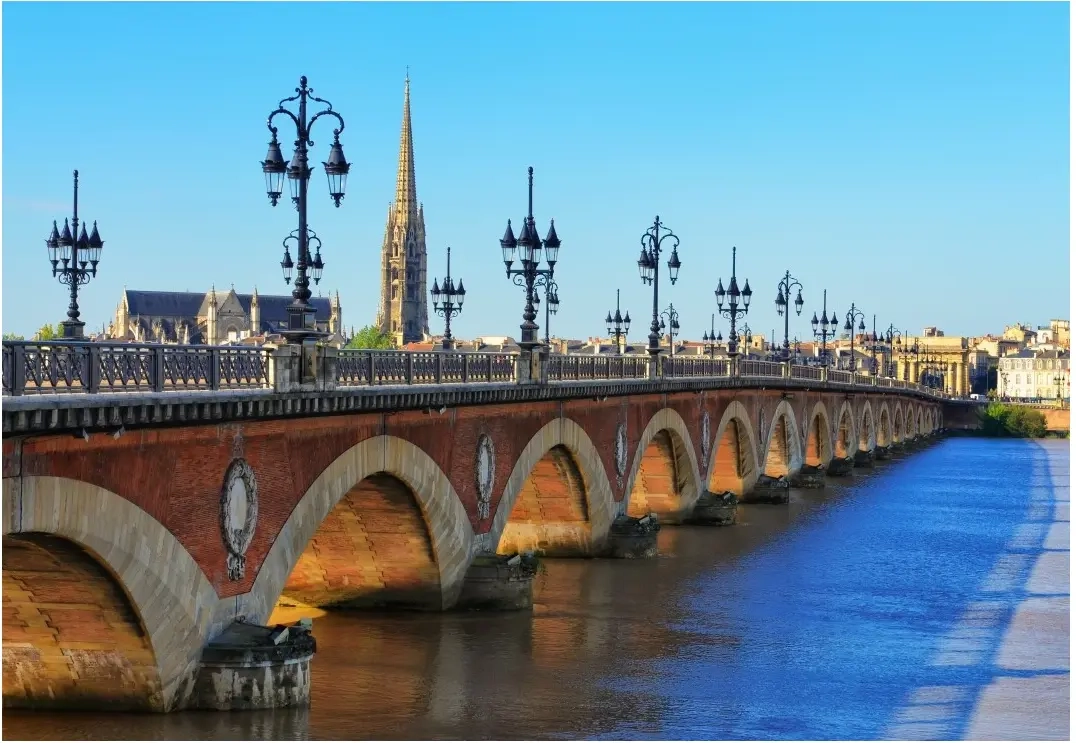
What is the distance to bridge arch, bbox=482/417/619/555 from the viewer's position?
120ft

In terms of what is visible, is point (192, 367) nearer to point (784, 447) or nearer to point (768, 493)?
point (768, 493)

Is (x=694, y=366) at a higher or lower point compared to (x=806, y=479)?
higher

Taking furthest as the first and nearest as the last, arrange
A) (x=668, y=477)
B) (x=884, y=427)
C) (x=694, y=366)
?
(x=884, y=427) → (x=694, y=366) → (x=668, y=477)

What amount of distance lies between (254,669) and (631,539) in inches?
772

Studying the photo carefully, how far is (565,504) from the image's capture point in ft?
125

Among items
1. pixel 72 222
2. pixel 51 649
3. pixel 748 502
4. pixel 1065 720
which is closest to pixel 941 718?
pixel 1065 720

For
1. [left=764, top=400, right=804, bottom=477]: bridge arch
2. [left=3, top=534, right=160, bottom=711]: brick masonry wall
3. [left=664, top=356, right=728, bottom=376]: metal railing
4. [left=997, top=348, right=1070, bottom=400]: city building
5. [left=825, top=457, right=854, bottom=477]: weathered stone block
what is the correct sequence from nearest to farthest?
[left=3, top=534, right=160, bottom=711]: brick masonry wall, [left=664, top=356, right=728, bottom=376]: metal railing, [left=764, top=400, right=804, bottom=477]: bridge arch, [left=825, top=457, right=854, bottom=477]: weathered stone block, [left=997, top=348, right=1070, bottom=400]: city building

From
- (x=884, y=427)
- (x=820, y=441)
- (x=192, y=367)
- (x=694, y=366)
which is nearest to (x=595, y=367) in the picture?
(x=694, y=366)

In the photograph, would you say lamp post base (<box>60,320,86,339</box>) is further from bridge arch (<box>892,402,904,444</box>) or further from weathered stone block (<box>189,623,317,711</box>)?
bridge arch (<box>892,402,904,444</box>)

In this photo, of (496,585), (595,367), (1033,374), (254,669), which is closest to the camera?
(254,669)

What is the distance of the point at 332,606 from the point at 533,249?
7.80 m

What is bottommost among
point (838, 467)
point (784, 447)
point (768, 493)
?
point (838, 467)

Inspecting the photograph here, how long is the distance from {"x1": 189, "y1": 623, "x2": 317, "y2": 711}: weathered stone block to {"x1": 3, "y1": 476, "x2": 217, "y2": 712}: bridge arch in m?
0.24

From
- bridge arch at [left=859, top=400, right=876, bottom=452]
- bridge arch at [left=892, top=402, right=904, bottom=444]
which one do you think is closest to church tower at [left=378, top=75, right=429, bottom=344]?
bridge arch at [left=892, top=402, right=904, bottom=444]
